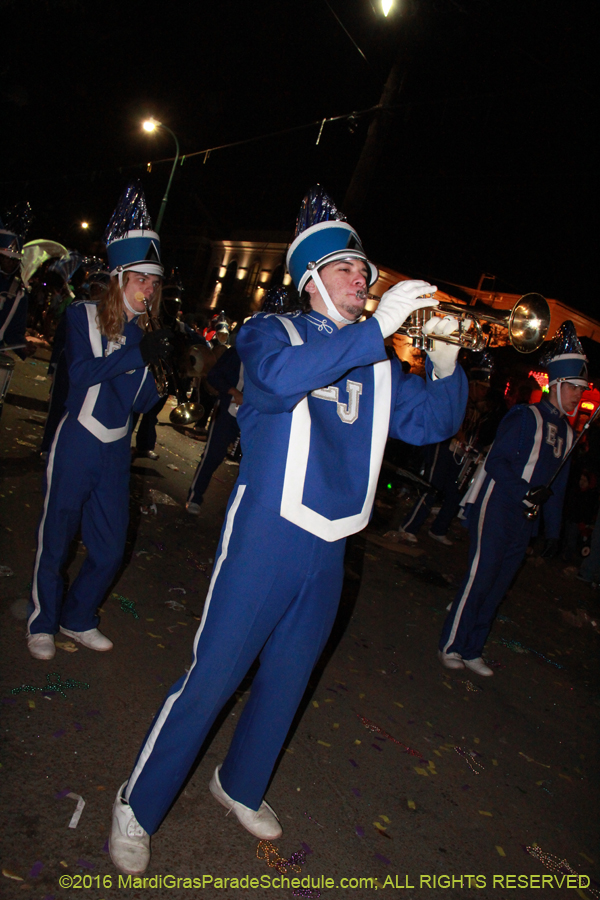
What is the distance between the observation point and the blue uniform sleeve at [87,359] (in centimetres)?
329

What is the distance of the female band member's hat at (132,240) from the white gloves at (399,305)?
6.13 ft

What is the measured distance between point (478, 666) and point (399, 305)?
12.6ft

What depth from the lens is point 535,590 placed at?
842cm

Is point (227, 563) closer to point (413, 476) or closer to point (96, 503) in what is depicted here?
point (96, 503)

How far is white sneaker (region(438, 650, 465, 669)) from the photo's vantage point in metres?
4.91

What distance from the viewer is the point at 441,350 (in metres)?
2.69

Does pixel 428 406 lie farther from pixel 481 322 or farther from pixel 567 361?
pixel 567 361

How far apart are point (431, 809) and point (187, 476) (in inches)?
257

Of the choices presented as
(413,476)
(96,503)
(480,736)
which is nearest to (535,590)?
(413,476)

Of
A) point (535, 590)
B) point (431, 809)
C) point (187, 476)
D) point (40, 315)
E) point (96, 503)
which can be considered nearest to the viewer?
point (431, 809)

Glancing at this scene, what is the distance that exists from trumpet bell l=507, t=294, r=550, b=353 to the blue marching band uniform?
161 centimetres

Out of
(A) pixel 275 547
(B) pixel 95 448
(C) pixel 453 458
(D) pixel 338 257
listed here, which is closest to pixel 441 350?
(D) pixel 338 257

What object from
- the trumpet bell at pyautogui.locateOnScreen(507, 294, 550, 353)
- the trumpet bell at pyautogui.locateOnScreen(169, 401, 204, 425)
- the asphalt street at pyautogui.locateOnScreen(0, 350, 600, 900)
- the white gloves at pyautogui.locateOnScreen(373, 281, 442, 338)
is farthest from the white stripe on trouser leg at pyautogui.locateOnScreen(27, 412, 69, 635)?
the trumpet bell at pyautogui.locateOnScreen(169, 401, 204, 425)

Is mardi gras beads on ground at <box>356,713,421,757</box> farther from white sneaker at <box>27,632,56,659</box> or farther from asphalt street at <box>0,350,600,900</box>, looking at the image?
white sneaker at <box>27,632,56,659</box>
